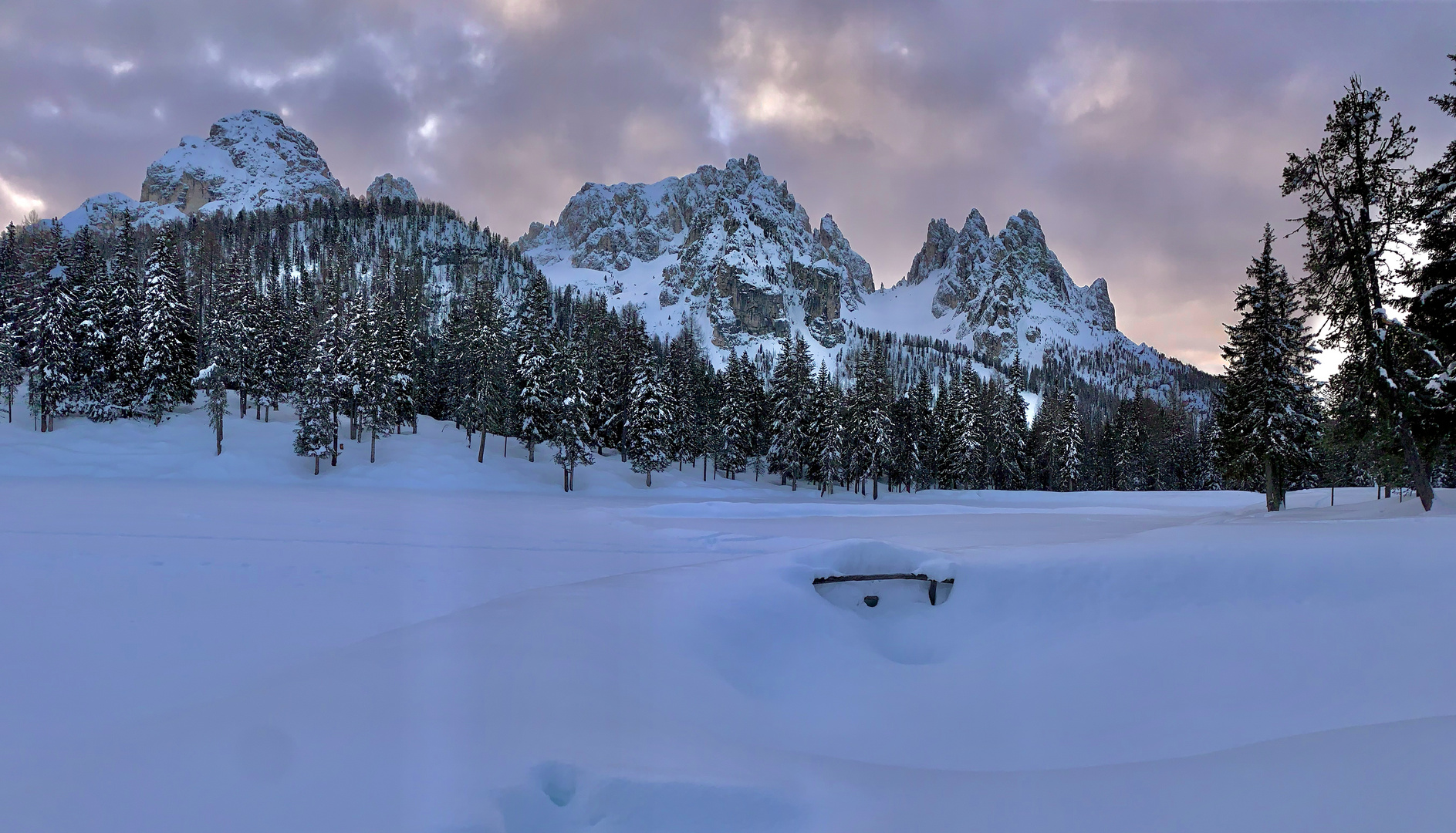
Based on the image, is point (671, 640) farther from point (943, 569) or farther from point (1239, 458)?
point (1239, 458)

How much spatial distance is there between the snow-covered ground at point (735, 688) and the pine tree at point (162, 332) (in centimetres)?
3840

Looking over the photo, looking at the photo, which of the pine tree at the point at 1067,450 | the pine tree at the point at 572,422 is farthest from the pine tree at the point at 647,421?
the pine tree at the point at 1067,450

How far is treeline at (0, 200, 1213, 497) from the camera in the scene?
4150 centimetres

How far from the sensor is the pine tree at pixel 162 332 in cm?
4203

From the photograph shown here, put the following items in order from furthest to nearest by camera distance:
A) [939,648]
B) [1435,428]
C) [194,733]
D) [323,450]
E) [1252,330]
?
[323,450]
[1252,330]
[1435,428]
[939,648]
[194,733]

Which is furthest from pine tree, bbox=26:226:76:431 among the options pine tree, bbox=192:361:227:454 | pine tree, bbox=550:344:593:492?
pine tree, bbox=550:344:593:492

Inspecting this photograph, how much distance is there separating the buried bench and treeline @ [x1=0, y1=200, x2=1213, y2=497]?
36009 mm

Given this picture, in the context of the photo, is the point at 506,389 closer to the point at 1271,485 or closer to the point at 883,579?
the point at 883,579

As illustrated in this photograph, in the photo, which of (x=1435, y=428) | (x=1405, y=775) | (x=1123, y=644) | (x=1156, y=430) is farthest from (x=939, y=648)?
(x=1156, y=430)

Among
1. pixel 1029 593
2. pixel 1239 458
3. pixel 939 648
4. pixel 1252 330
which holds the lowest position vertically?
pixel 939 648

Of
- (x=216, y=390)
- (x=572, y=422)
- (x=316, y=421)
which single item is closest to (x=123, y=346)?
(x=216, y=390)

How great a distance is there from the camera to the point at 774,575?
9258 millimetres

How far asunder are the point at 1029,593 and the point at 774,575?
3835 millimetres

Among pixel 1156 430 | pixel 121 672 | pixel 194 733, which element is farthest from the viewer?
pixel 1156 430
